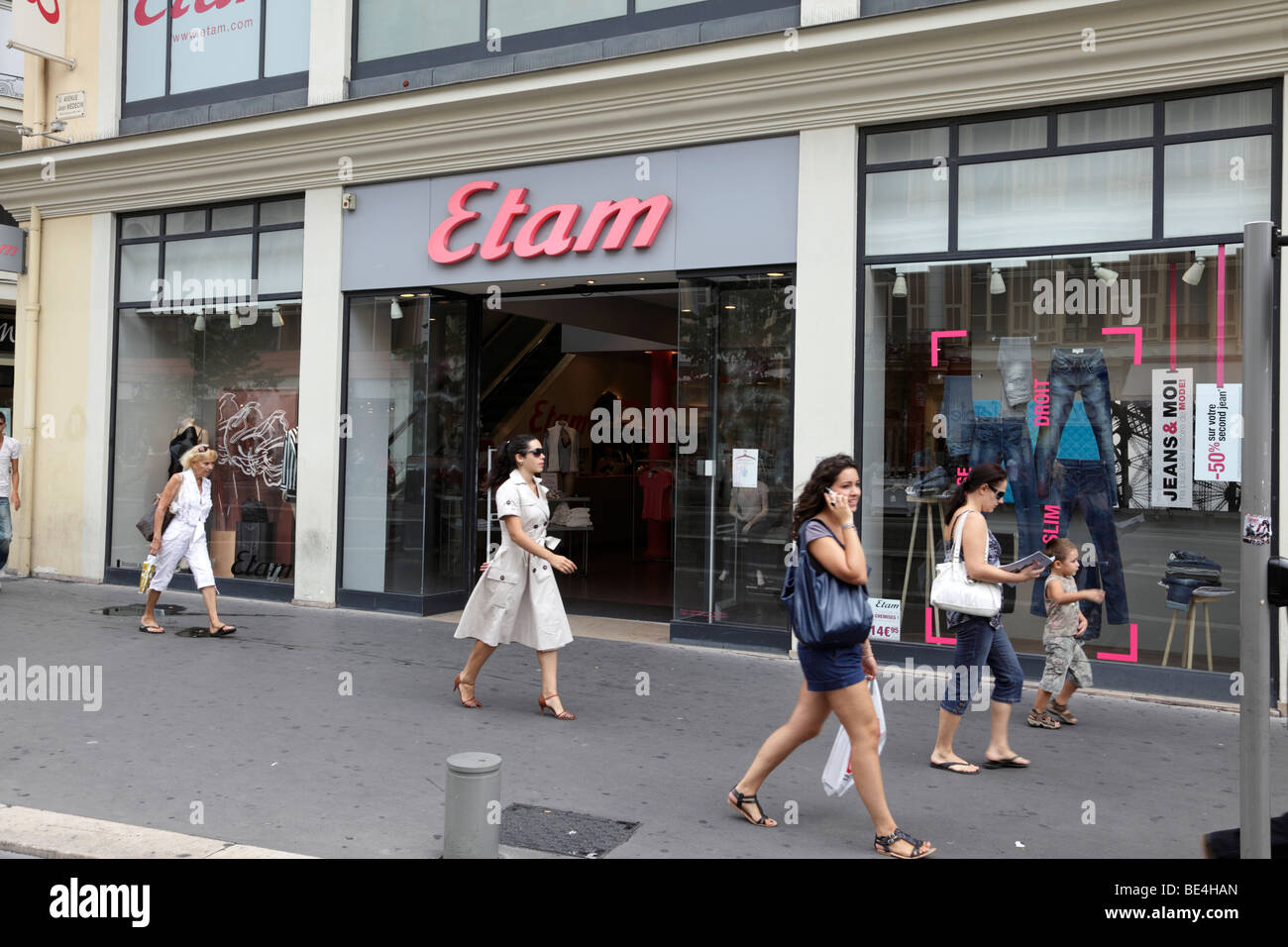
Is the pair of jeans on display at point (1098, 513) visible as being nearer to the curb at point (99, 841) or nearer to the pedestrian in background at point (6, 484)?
the curb at point (99, 841)

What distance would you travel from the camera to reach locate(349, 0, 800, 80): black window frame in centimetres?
974

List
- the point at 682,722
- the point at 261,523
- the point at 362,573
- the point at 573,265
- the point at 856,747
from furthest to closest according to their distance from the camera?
the point at 261,523 < the point at 362,573 < the point at 573,265 < the point at 682,722 < the point at 856,747

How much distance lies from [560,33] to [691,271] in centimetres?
279

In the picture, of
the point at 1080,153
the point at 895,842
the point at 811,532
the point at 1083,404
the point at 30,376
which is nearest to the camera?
the point at 895,842

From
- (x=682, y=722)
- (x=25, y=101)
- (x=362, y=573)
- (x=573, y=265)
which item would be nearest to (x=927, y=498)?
(x=682, y=722)

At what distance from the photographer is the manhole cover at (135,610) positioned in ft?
36.2

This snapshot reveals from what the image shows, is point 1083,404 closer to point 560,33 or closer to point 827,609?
point 827,609

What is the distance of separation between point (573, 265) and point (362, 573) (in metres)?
4.11

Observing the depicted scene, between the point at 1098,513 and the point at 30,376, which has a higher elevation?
the point at 30,376

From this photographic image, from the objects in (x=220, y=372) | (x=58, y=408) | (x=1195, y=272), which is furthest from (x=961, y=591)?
(x=58, y=408)

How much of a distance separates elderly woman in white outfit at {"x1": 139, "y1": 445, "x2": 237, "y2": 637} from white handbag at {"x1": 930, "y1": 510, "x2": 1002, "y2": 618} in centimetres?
660

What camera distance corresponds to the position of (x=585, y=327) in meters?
15.9

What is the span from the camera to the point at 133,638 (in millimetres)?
9656

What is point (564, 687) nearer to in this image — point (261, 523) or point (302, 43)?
point (261, 523)
